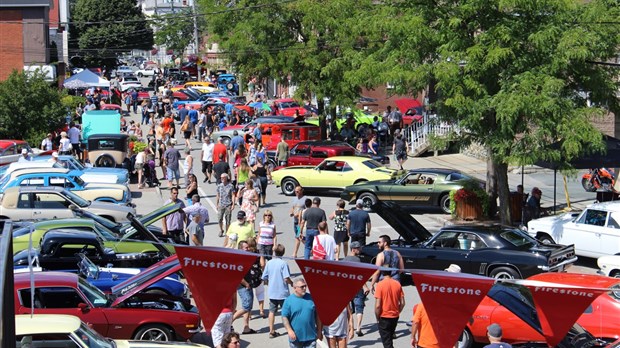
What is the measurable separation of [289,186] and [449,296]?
20492mm

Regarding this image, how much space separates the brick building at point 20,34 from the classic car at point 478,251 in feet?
125

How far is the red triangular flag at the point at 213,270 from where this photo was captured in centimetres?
1112

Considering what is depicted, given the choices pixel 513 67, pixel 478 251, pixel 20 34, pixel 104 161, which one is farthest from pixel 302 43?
pixel 478 251

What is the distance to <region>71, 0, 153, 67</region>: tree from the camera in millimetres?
92375

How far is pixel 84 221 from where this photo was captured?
66.2 feet

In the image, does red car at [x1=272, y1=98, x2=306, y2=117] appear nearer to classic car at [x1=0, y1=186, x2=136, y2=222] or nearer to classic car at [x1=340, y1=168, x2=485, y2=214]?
classic car at [x1=340, y1=168, x2=485, y2=214]

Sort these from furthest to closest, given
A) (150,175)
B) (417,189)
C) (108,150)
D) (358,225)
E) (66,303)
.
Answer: (108,150) → (150,175) → (417,189) → (358,225) → (66,303)

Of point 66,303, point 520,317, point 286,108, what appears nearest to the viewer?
point 520,317

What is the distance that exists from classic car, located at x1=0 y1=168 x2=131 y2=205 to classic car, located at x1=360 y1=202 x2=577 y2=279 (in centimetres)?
985

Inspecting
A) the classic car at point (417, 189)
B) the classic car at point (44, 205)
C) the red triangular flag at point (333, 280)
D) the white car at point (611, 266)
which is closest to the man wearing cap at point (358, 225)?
the white car at point (611, 266)

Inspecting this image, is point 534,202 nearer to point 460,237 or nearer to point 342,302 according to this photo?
point 460,237

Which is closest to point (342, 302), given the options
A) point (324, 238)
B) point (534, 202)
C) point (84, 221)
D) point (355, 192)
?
point (324, 238)

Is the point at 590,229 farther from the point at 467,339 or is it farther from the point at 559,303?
the point at 559,303

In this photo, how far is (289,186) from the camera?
101 ft
